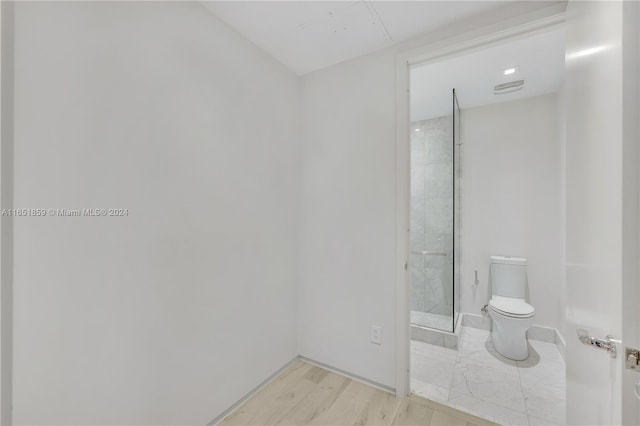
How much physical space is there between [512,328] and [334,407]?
5.77 ft

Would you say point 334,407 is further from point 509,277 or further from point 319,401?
point 509,277

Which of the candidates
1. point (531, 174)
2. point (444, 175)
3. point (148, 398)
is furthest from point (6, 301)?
point (531, 174)

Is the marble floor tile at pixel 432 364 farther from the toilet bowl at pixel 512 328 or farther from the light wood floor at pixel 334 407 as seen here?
the toilet bowl at pixel 512 328

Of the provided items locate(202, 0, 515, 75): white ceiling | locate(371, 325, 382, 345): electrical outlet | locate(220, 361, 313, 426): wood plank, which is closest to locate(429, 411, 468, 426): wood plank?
locate(371, 325, 382, 345): electrical outlet

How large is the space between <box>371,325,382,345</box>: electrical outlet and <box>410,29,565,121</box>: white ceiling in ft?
6.20

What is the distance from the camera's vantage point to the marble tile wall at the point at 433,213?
288 cm

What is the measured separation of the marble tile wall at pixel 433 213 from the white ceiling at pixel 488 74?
318 millimetres

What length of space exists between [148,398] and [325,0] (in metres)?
2.24

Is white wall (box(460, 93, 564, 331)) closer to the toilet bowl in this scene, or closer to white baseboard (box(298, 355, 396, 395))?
the toilet bowl

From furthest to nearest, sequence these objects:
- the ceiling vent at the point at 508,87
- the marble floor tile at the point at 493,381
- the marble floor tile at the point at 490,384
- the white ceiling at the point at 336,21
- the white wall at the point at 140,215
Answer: the ceiling vent at the point at 508,87 → the marble floor tile at the point at 490,384 → the marble floor tile at the point at 493,381 → the white ceiling at the point at 336,21 → the white wall at the point at 140,215

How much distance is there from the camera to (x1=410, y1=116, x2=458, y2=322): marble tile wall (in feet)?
9.46

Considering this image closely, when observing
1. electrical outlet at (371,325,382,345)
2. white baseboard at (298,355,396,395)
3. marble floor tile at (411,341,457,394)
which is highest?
electrical outlet at (371,325,382,345)

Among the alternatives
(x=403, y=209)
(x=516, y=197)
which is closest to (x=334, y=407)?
(x=403, y=209)

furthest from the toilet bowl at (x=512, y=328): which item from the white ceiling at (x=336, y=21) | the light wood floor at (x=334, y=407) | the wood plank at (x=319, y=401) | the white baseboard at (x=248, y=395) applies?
the white ceiling at (x=336, y=21)
